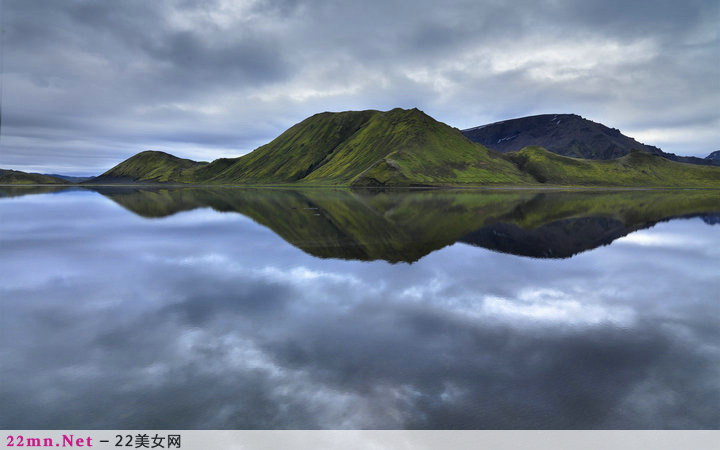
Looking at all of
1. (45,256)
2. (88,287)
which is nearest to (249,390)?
(88,287)

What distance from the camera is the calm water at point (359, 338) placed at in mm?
10523

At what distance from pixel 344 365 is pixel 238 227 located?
40.2 m

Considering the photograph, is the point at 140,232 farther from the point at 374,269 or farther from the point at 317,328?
the point at 317,328

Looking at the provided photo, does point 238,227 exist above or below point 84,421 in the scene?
above

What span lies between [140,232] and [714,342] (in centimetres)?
5507

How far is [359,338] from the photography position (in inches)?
601

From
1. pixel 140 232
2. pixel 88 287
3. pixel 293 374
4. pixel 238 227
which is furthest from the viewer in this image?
pixel 238 227

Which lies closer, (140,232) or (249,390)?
(249,390)

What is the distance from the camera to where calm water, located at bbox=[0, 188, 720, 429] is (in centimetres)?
1052

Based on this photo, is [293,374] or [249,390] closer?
[249,390]

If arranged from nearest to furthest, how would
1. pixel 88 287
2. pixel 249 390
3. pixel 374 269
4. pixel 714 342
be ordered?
pixel 249 390
pixel 714 342
pixel 88 287
pixel 374 269

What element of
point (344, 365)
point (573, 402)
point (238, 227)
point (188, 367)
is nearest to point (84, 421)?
point (188, 367)

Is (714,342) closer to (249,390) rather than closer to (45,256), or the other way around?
(249,390)

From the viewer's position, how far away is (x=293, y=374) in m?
12.4
